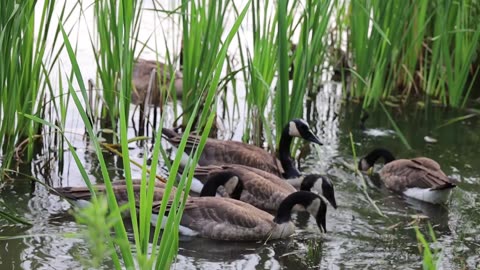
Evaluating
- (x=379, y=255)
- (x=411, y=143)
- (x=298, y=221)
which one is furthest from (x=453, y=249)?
(x=411, y=143)

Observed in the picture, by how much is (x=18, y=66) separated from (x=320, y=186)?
283 cm

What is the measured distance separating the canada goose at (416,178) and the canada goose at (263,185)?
3.23ft

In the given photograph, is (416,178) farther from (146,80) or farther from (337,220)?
(146,80)

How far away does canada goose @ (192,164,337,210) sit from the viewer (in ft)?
26.5

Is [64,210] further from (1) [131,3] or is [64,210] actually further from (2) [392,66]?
(2) [392,66]

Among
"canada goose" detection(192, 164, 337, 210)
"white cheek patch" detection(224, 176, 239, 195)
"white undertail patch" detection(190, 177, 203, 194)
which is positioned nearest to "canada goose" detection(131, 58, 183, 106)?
"white undertail patch" detection(190, 177, 203, 194)

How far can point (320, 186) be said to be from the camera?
26.9 feet

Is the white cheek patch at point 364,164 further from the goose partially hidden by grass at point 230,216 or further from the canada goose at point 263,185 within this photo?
the goose partially hidden by grass at point 230,216

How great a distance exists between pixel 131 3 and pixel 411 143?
418cm

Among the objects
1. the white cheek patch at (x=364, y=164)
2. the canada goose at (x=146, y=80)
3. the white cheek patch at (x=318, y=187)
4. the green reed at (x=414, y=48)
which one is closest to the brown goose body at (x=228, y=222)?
the white cheek patch at (x=318, y=187)

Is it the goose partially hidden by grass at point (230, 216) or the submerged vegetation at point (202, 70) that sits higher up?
the submerged vegetation at point (202, 70)

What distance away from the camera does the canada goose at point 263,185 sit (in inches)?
318

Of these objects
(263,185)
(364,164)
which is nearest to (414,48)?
(364,164)

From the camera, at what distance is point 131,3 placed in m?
7.30
